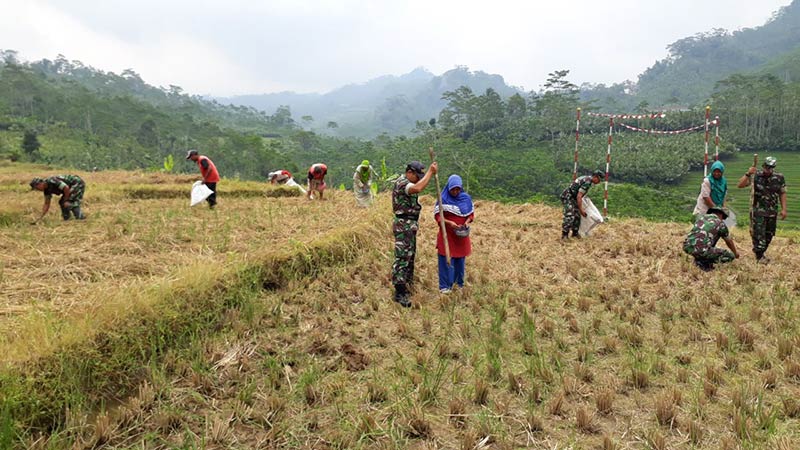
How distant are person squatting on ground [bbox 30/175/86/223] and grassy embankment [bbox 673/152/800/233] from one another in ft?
78.9

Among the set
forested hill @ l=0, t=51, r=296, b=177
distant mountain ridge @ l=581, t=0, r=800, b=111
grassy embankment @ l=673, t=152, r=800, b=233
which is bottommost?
grassy embankment @ l=673, t=152, r=800, b=233

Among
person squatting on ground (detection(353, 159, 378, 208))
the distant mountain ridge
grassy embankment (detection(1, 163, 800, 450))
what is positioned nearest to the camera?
grassy embankment (detection(1, 163, 800, 450))

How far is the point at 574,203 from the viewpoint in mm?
7332

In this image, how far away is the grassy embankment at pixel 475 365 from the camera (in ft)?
8.46

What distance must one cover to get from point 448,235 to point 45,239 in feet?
15.3

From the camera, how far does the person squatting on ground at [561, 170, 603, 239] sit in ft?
23.4

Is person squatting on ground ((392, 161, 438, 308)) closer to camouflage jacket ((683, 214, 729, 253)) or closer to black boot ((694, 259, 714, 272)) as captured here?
camouflage jacket ((683, 214, 729, 253))

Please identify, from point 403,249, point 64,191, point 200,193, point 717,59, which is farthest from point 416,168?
point 717,59

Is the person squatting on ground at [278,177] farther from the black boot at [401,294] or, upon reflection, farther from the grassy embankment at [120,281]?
the black boot at [401,294]

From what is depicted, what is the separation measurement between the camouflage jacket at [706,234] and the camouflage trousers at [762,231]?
0.57 m

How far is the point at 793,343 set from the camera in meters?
3.40

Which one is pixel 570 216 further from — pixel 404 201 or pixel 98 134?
pixel 98 134

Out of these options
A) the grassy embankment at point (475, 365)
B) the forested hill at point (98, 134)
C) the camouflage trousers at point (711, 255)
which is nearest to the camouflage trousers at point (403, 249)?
the grassy embankment at point (475, 365)

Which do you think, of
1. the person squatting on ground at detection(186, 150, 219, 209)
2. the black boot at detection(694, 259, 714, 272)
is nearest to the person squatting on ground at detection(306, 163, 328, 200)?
the person squatting on ground at detection(186, 150, 219, 209)
